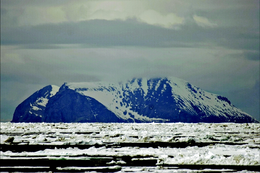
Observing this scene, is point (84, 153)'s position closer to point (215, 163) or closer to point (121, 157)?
point (121, 157)

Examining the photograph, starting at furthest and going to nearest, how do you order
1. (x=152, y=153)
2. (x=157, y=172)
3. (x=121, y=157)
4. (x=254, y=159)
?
(x=152, y=153)
(x=121, y=157)
(x=254, y=159)
(x=157, y=172)

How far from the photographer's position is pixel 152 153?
26.2 m

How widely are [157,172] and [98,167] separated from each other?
3.13 meters

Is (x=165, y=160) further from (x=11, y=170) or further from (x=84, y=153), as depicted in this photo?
(x=11, y=170)

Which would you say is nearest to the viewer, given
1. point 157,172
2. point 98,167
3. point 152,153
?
point 157,172

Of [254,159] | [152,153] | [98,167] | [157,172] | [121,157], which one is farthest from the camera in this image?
[152,153]

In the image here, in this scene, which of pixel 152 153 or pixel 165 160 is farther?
pixel 152 153

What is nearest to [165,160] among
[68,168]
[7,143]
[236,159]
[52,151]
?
[236,159]

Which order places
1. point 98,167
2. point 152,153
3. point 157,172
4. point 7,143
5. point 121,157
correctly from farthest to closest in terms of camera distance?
1. point 7,143
2. point 152,153
3. point 121,157
4. point 98,167
5. point 157,172

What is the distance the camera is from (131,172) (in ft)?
64.2

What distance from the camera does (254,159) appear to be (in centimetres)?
2278

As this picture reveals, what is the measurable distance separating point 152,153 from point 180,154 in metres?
2.01

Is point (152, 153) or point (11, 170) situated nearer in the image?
point (11, 170)

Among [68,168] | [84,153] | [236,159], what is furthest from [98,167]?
[236,159]
